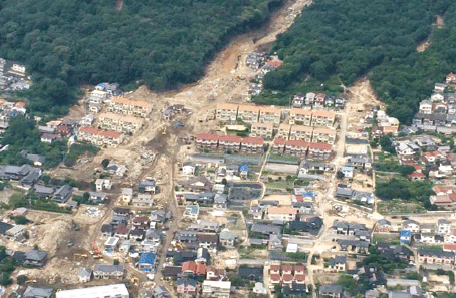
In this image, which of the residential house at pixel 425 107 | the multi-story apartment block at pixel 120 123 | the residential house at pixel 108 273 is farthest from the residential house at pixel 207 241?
the residential house at pixel 425 107

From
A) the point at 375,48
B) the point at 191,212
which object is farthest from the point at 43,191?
the point at 375,48

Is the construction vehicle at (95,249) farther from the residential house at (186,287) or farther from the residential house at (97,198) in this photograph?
the residential house at (186,287)

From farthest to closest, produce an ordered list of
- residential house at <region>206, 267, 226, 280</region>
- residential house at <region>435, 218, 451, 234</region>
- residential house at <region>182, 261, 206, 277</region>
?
residential house at <region>435, 218, 451, 234</region> → residential house at <region>182, 261, 206, 277</region> → residential house at <region>206, 267, 226, 280</region>

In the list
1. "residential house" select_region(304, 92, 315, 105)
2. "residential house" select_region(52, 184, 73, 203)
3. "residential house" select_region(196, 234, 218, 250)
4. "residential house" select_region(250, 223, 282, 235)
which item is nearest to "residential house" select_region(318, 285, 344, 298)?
"residential house" select_region(250, 223, 282, 235)

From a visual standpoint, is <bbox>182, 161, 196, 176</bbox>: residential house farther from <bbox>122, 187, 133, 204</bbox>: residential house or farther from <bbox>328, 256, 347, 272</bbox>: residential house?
<bbox>328, 256, 347, 272</bbox>: residential house

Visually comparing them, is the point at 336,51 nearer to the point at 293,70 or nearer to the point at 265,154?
the point at 293,70

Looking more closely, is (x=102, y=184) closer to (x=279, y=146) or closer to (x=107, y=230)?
(x=107, y=230)
